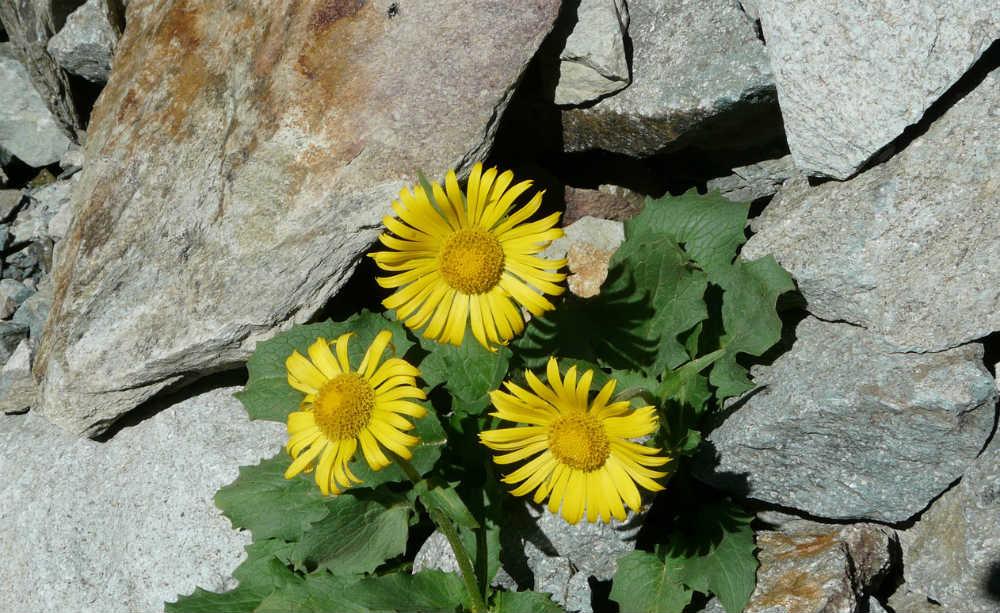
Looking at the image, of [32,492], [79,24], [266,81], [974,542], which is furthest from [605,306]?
[79,24]

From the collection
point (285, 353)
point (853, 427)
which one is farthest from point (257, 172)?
point (853, 427)

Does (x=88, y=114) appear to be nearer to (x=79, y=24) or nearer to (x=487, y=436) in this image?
(x=79, y=24)

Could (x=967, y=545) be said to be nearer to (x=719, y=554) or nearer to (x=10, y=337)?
(x=719, y=554)

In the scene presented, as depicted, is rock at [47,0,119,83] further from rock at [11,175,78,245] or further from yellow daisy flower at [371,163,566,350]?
yellow daisy flower at [371,163,566,350]

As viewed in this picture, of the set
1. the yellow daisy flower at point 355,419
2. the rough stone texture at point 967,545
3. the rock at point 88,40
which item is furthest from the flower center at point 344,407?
the rock at point 88,40

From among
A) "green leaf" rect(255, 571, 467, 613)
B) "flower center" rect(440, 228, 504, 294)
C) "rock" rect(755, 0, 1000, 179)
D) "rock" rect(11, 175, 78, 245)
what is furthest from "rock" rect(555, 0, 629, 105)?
"rock" rect(11, 175, 78, 245)
